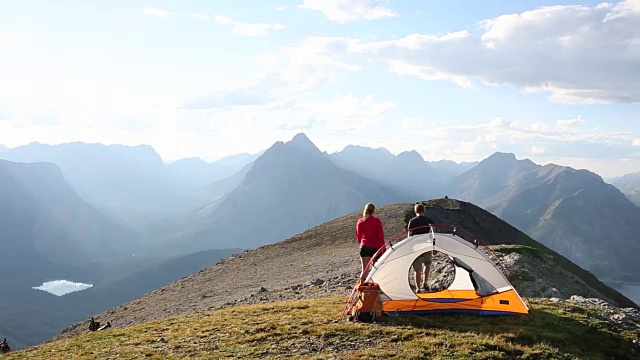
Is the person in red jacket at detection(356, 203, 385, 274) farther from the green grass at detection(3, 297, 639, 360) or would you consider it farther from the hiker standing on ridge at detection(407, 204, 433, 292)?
the green grass at detection(3, 297, 639, 360)

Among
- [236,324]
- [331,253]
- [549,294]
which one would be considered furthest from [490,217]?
[236,324]

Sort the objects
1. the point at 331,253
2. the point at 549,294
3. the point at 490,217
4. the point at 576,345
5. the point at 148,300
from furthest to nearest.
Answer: the point at 490,217
the point at 331,253
the point at 148,300
the point at 549,294
the point at 576,345

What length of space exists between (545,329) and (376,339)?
6.14 m

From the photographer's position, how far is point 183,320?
22828 mm

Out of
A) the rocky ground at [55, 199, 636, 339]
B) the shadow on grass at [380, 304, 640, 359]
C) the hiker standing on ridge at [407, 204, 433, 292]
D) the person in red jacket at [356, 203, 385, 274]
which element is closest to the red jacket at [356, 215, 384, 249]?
the person in red jacket at [356, 203, 385, 274]

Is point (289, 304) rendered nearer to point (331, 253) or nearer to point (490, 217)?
point (331, 253)

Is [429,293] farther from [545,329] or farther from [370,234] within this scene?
[545,329]

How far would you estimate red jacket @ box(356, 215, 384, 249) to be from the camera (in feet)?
63.7

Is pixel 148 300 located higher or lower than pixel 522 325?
lower

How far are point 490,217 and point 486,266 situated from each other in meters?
70.4

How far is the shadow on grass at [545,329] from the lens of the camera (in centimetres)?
1534

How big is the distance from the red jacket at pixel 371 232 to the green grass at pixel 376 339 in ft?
10.3

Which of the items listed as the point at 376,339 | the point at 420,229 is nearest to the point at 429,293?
the point at 420,229

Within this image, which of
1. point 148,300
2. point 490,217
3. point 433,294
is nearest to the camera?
point 433,294
